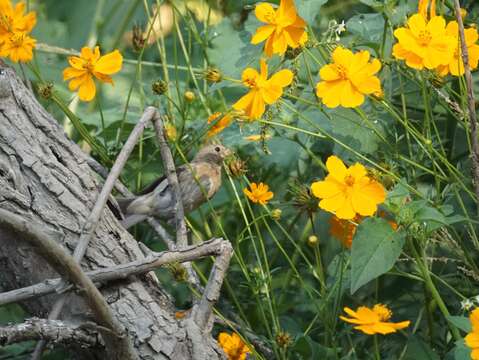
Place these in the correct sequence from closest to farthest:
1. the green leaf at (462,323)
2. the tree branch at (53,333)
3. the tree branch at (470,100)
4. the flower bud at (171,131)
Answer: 1. the tree branch at (53,333)
2. the green leaf at (462,323)
3. the tree branch at (470,100)
4. the flower bud at (171,131)

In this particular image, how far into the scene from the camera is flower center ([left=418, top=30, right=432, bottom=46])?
1.60 m

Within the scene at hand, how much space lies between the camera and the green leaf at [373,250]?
1.55m

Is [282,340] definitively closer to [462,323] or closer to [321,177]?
[462,323]

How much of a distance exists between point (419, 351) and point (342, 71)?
1.85 ft

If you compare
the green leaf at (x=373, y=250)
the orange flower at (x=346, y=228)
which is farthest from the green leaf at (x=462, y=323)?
the orange flower at (x=346, y=228)

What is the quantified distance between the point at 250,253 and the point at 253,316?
19 centimetres

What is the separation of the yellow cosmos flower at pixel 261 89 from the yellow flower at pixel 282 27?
4 cm

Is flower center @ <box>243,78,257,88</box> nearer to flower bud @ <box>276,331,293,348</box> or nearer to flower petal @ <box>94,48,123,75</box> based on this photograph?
flower petal @ <box>94,48,123,75</box>

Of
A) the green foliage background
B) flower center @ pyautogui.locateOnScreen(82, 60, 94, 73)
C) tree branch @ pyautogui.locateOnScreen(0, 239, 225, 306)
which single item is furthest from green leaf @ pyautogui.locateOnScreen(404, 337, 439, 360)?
flower center @ pyautogui.locateOnScreen(82, 60, 94, 73)

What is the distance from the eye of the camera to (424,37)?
160 cm

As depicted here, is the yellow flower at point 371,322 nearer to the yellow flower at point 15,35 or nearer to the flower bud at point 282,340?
the flower bud at point 282,340

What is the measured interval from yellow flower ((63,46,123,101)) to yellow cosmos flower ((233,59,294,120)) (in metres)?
0.28

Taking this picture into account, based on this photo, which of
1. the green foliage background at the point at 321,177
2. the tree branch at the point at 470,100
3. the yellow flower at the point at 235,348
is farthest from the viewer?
the yellow flower at the point at 235,348

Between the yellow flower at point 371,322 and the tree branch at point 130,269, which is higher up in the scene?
the tree branch at point 130,269
